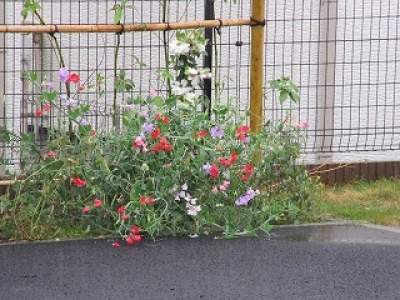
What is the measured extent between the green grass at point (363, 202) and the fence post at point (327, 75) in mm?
332

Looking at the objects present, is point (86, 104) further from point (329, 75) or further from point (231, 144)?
point (329, 75)

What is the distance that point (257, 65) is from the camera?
302 inches

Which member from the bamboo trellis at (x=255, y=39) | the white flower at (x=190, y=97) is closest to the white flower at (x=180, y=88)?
the white flower at (x=190, y=97)

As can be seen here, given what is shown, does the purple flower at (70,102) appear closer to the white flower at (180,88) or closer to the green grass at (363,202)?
the white flower at (180,88)

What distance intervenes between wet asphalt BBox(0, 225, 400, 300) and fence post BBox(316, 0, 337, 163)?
126cm

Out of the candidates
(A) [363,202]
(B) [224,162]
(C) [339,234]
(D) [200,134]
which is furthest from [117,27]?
(A) [363,202]

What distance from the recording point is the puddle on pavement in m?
7.07

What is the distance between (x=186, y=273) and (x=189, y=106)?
4.85ft

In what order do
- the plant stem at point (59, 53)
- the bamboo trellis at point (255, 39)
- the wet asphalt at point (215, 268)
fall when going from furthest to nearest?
1. the bamboo trellis at point (255, 39)
2. the plant stem at point (59, 53)
3. the wet asphalt at point (215, 268)

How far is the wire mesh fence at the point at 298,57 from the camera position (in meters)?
8.02

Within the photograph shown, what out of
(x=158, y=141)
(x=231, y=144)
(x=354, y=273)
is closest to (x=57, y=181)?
(x=158, y=141)

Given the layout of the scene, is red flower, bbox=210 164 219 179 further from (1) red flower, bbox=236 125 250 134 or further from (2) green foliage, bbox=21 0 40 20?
(2) green foliage, bbox=21 0 40 20

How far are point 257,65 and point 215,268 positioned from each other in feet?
5.84

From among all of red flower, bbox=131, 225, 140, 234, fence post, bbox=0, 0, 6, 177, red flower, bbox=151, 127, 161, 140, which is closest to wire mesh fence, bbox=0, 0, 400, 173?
fence post, bbox=0, 0, 6, 177
